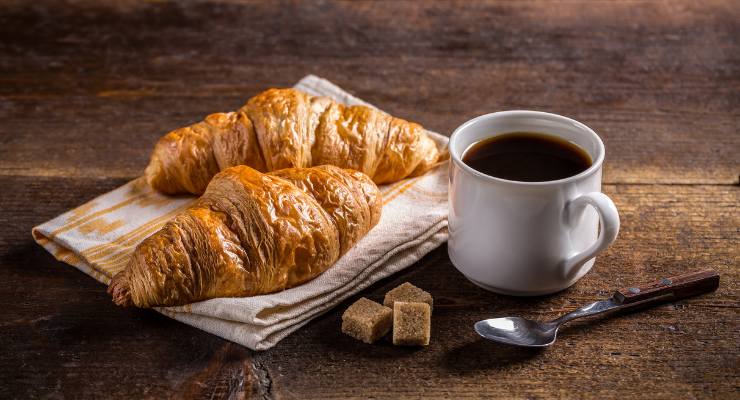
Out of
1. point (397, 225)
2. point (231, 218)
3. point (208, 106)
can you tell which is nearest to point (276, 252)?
point (231, 218)

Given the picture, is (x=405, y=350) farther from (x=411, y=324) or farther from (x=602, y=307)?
(x=602, y=307)

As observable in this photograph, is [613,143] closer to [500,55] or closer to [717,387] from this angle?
[500,55]

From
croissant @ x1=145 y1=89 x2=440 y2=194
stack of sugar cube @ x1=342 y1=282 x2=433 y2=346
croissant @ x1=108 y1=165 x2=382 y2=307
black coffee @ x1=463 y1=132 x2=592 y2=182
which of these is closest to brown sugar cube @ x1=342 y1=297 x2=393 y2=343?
stack of sugar cube @ x1=342 y1=282 x2=433 y2=346

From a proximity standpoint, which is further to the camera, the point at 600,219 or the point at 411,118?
the point at 411,118

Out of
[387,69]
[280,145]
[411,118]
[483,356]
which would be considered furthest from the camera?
[387,69]

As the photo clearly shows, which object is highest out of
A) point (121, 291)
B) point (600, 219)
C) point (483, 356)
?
point (600, 219)

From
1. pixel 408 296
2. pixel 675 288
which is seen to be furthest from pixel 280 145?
pixel 675 288

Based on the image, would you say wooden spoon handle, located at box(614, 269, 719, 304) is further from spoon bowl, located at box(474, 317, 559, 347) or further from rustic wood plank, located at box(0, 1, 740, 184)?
rustic wood plank, located at box(0, 1, 740, 184)

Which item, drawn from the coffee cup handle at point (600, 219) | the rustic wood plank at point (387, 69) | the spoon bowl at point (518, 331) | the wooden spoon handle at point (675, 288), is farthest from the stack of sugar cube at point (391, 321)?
the rustic wood plank at point (387, 69)
